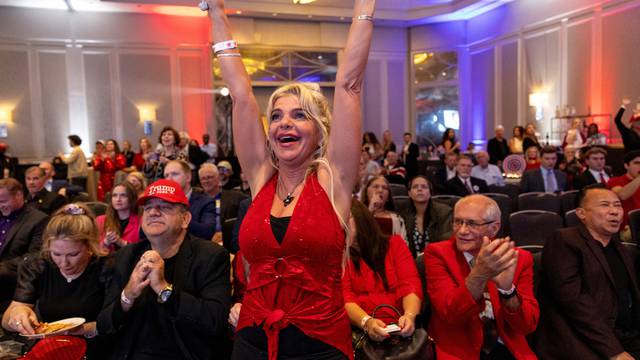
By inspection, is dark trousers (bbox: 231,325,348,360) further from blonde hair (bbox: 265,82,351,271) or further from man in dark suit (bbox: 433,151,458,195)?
man in dark suit (bbox: 433,151,458,195)

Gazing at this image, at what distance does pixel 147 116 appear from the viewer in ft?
45.1

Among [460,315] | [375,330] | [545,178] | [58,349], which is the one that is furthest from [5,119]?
[460,315]

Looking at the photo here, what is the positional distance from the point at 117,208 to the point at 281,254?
9.70 feet

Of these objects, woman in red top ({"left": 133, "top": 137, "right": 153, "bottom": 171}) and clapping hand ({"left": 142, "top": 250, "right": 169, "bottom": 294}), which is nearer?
clapping hand ({"left": 142, "top": 250, "right": 169, "bottom": 294})

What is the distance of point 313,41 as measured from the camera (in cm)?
1415

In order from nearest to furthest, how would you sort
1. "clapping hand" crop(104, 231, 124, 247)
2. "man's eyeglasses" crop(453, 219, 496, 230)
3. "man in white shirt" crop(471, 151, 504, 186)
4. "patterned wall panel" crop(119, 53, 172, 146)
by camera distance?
"man's eyeglasses" crop(453, 219, 496, 230), "clapping hand" crop(104, 231, 124, 247), "man in white shirt" crop(471, 151, 504, 186), "patterned wall panel" crop(119, 53, 172, 146)

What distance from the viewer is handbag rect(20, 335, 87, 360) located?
6.40ft

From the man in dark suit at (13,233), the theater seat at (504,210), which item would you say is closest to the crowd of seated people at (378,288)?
the man in dark suit at (13,233)

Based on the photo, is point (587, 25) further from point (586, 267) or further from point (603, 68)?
point (586, 267)

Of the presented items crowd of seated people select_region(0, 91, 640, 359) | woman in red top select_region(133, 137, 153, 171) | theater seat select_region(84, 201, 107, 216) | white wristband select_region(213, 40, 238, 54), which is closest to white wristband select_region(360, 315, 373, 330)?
crowd of seated people select_region(0, 91, 640, 359)

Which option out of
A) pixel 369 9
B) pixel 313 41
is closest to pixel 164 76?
pixel 313 41

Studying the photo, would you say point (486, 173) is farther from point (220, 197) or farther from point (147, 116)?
point (147, 116)

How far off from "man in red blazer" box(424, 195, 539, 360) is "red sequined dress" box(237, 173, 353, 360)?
→ 3.26ft

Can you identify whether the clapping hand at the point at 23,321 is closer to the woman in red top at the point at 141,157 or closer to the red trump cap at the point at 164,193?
the red trump cap at the point at 164,193
